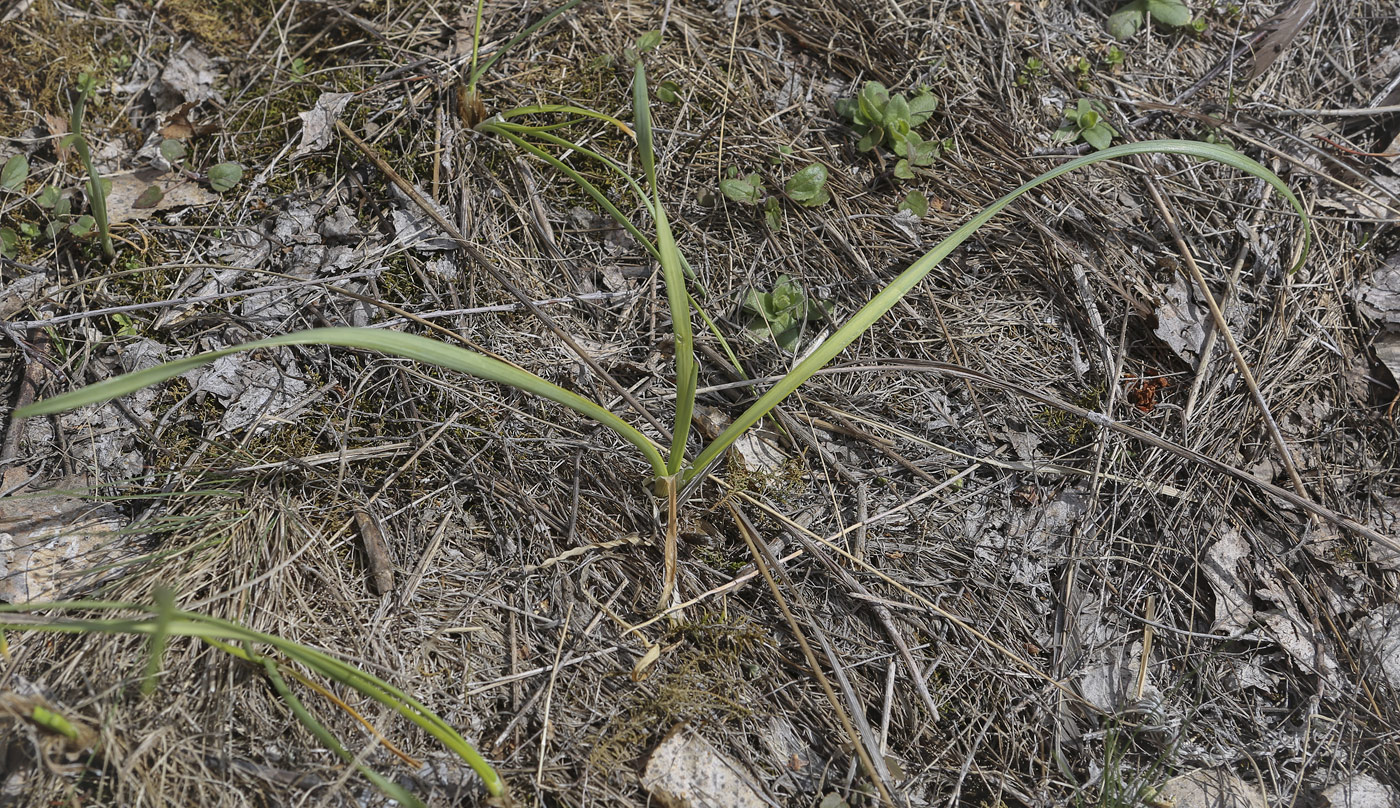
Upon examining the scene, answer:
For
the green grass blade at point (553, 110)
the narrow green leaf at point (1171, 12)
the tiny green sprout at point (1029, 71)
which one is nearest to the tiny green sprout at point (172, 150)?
the green grass blade at point (553, 110)

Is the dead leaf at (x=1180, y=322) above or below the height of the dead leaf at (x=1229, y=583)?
above

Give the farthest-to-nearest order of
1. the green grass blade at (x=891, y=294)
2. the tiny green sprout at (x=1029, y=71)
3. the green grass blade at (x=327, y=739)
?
the tiny green sprout at (x=1029, y=71) → the green grass blade at (x=891, y=294) → the green grass blade at (x=327, y=739)

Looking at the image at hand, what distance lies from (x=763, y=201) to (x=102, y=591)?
1518mm

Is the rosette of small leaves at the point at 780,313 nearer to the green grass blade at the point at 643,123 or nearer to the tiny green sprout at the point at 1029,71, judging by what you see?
the green grass blade at the point at 643,123

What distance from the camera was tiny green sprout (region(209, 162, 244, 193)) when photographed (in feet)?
5.61

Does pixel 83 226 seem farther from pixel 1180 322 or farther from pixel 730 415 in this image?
pixel 1180 322

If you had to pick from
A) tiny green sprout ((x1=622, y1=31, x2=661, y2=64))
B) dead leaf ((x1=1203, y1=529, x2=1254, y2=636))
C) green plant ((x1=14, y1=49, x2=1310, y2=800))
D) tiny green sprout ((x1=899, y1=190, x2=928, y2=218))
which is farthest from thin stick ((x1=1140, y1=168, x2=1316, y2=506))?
tiny green sprout ((x1=622, y1=31, x2=661, y2=64))

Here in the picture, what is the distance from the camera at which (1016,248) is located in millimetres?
1803

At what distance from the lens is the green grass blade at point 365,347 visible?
2.94ft

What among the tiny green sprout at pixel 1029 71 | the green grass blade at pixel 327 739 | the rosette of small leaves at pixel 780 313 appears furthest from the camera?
the tiny green sprout at pixel 1029 71

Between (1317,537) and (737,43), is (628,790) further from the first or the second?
(737,43)

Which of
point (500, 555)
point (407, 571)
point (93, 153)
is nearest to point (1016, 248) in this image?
point (500, 555)

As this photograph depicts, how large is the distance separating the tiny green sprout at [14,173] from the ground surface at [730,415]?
38 mm

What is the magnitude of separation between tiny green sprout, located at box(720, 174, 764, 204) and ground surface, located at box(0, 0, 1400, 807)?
0.04 metres
